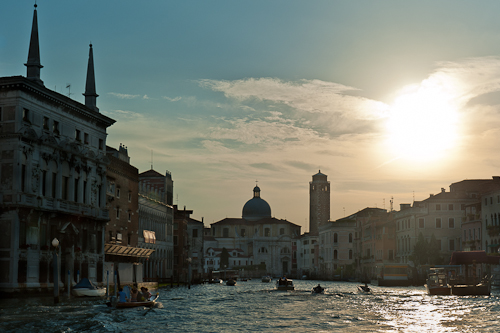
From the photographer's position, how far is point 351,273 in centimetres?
13312

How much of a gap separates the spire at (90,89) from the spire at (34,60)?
868 centimetres

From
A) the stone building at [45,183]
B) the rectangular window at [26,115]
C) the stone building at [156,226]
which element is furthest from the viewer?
the stone building at [156,226]

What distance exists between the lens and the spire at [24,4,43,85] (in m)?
46.3

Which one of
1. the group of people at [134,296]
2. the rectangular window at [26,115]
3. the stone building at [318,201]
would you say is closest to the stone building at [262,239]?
the stone building at [318,201]

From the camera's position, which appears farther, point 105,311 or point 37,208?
point 37,208

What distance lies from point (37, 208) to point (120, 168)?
19865 millimetres

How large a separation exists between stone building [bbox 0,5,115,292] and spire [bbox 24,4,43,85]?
0.02 meters

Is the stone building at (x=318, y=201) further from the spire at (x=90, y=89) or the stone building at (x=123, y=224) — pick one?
the spire at (x=90, y=89)

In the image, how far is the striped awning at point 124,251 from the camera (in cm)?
5893

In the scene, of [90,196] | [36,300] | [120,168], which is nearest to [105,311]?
[36,300]

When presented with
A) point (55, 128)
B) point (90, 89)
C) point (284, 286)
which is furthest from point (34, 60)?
point (284, 286)

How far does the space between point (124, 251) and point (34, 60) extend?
72.7 feet

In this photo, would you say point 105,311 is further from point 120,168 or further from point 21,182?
point 120,168

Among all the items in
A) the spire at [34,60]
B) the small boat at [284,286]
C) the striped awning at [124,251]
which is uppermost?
the spire at [34,60]
